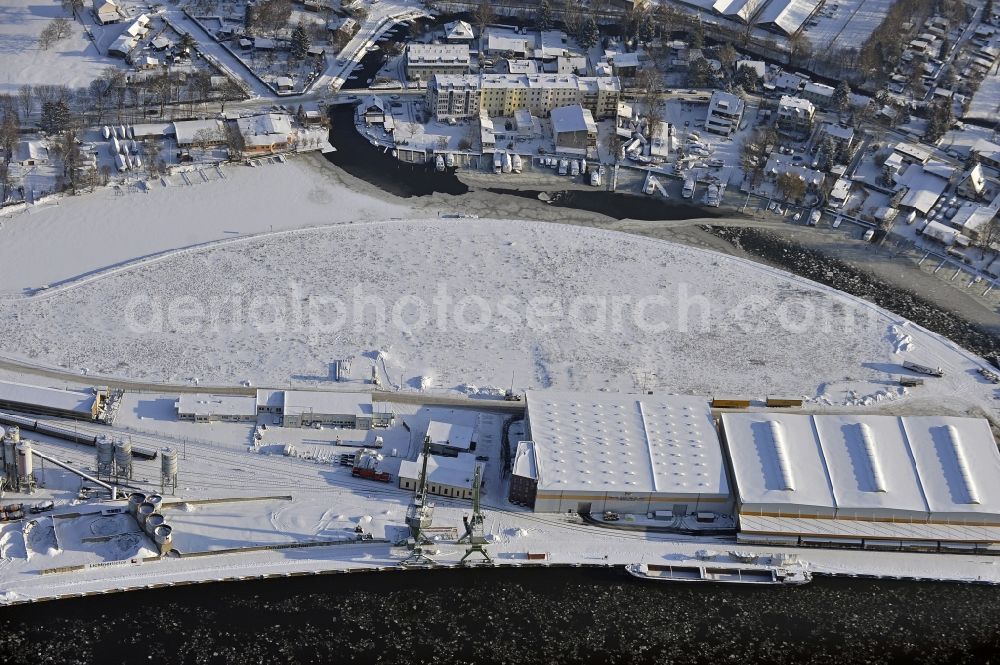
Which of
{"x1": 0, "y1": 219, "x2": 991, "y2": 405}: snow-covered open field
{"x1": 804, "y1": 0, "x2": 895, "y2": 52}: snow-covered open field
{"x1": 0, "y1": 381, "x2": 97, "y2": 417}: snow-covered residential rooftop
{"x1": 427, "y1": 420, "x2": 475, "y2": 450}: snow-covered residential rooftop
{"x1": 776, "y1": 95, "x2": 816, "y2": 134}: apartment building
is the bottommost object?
{"x1": 0, "y1": 381, "x2": 97, "y2": 417}: snow-covered residential rooftop

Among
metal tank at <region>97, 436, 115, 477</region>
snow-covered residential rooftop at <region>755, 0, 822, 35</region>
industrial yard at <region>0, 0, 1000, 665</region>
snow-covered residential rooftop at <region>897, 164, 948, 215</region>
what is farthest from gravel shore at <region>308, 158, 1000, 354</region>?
snow-covered residential rooftop at <region>755, 0, 822, 35</region>

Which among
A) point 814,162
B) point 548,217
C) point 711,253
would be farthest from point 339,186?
point 814,162

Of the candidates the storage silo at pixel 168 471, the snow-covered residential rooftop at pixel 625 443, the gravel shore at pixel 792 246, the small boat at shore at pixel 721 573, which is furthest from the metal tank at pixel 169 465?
the gravel shore at pixel 792 246

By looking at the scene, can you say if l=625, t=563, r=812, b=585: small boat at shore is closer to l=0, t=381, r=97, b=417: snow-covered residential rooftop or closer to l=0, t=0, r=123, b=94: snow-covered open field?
l=0, t=381, r=97, b=417: snow-covered residential rooftop

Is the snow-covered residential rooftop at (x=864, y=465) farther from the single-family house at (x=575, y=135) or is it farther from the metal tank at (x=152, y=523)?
the single-family house at (x=575, y=135)

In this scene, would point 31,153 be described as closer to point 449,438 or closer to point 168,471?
point 168,471

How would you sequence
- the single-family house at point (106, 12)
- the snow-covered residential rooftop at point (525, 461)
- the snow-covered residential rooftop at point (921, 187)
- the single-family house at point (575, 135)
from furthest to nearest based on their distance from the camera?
the single-family house at point (106, 12), the single-family house at point (575, 135), the snow-covered residential rooftop at point (921, 187), the snow-covered residential rooftop at point (525, 461)

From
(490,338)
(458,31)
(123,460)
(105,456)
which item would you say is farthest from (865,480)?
(458,31)
